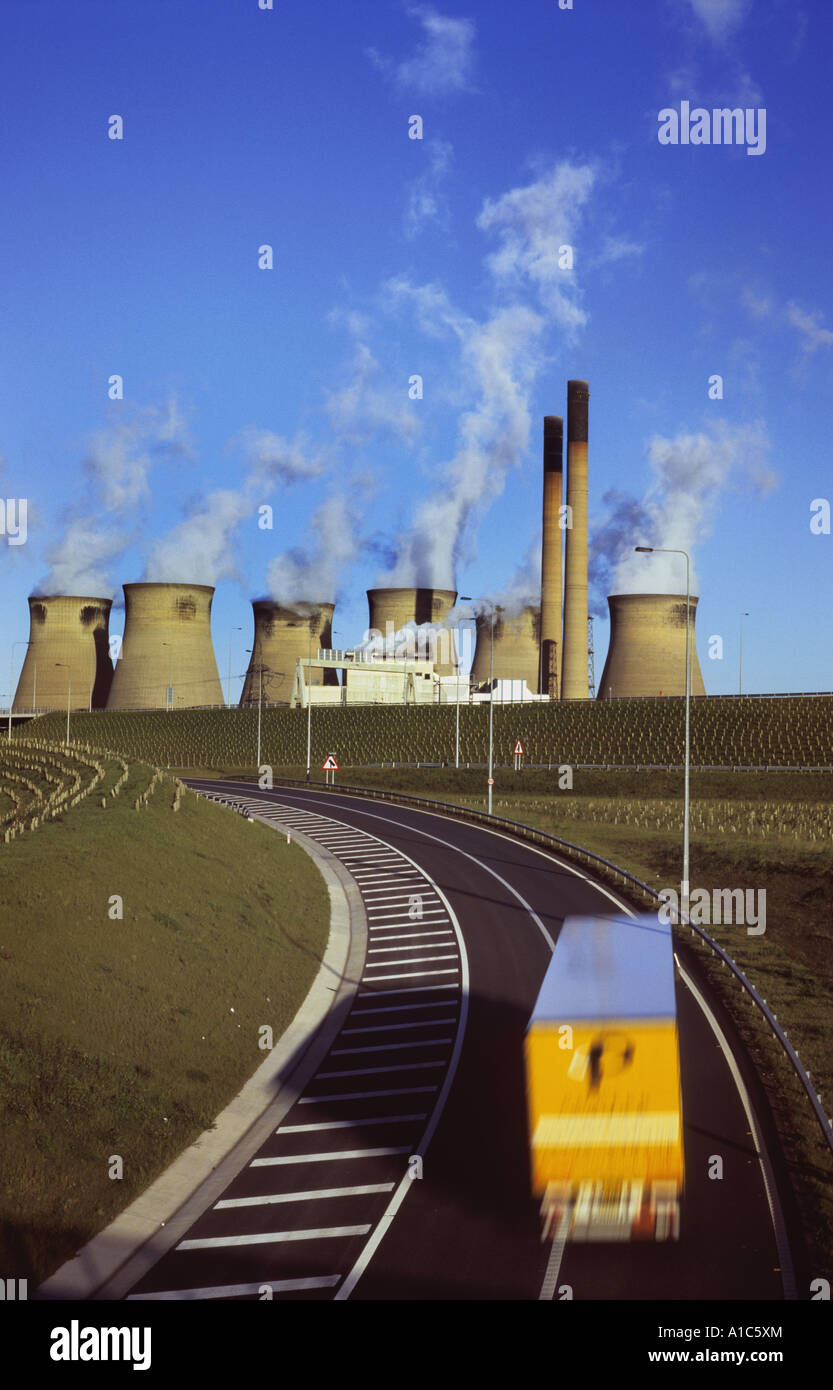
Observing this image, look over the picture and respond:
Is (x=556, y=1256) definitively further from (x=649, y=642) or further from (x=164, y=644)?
(x=164, y=644)

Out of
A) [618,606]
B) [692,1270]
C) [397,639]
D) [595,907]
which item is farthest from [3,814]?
[397,639]

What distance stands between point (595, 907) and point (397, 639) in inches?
2905

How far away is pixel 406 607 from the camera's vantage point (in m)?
97.4

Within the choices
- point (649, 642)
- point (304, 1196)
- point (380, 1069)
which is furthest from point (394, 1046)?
point (649, 642)

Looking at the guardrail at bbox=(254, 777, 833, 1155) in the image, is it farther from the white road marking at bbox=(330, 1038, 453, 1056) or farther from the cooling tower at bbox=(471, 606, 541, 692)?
the cooling tower at bbox=(471, 606, 541, 692)

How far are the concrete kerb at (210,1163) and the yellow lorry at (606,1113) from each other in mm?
3868

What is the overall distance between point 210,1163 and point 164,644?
75479 mm

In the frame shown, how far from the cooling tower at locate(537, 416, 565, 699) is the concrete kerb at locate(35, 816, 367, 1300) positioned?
62.6 metres

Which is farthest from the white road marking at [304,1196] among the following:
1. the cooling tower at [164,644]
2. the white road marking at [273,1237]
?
the cooling tower at [164,644]

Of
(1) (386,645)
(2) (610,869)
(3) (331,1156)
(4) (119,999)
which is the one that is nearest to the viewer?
(3) (331,1156)

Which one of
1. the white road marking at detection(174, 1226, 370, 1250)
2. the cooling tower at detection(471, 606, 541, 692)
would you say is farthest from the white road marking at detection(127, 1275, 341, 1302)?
the cooling tower at detection(471, 606, 541, 692)
